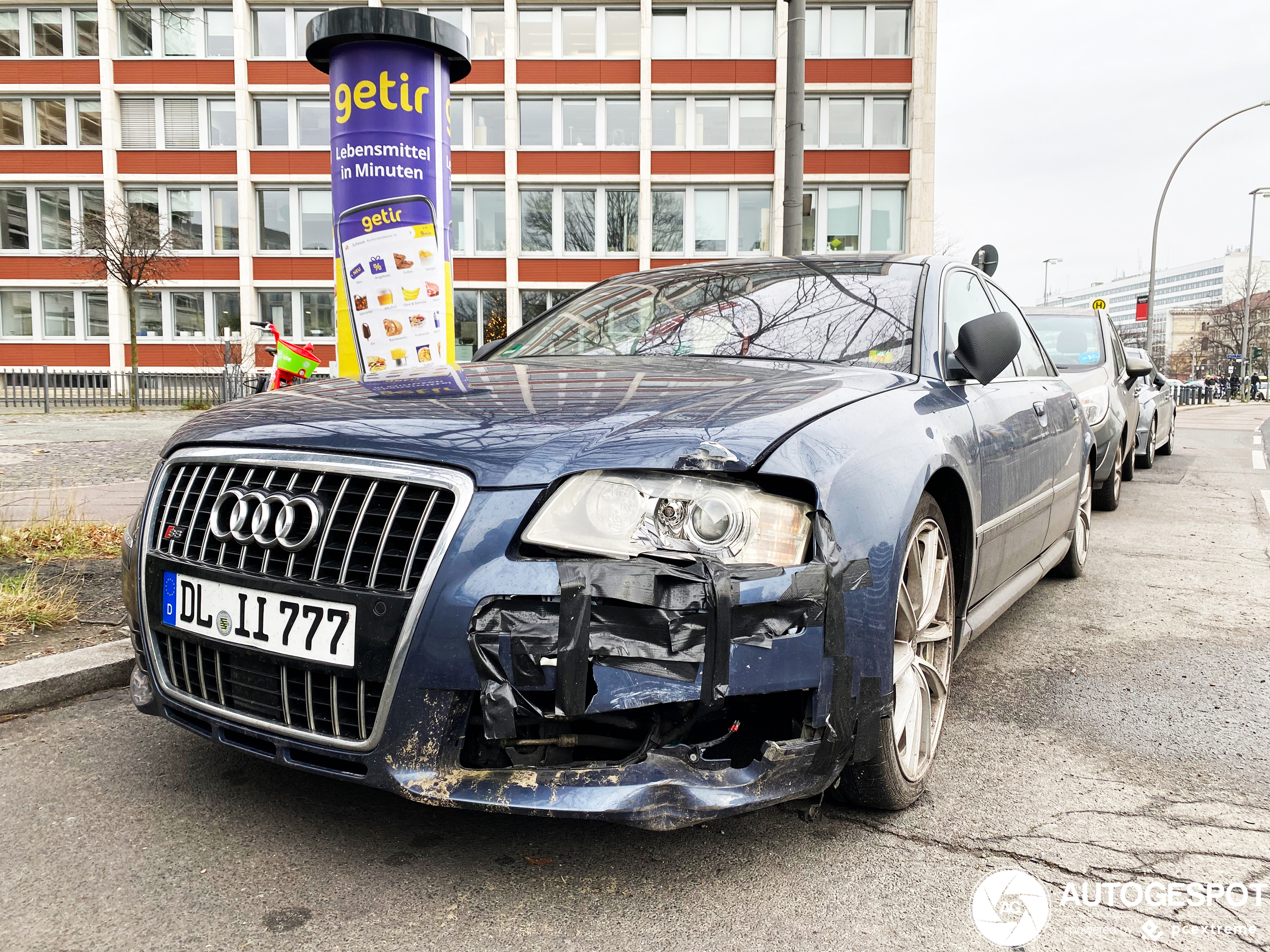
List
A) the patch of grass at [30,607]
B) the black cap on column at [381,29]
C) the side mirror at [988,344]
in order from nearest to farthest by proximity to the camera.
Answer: the side mirror at [988,344] < the patch of grass at [30,607] < the black cap on column at [381,29]

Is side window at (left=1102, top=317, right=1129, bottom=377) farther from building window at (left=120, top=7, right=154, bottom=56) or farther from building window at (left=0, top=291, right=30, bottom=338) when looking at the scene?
building window at (left=0, top=291, right=30, bottom=338)

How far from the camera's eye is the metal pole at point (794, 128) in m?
8.07

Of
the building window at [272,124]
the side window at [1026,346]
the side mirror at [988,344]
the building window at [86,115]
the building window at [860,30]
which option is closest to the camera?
the side mirror at [988,344]

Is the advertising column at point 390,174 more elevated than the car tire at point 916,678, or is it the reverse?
the advertising column at point 390,174

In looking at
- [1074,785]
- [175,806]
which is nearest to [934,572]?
[1074,785]

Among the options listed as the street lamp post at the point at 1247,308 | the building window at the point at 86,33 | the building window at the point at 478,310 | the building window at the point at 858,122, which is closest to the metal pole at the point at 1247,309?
the street lamp post at the point at 1247,308

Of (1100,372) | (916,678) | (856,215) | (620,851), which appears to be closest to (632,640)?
(620,851)

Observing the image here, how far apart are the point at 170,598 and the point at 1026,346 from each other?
3.65 metres

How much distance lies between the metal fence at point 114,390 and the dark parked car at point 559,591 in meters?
19.3

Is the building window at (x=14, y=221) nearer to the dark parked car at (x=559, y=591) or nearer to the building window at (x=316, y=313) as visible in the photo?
the building window at (x=316, y=313)

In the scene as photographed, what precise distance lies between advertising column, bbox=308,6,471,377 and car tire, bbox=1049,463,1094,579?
4.20 meters

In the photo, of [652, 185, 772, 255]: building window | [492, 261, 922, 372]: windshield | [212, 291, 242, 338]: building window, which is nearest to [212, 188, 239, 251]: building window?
[212, 291, 242, 338]: building window

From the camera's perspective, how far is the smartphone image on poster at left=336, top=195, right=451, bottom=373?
637 centimetres

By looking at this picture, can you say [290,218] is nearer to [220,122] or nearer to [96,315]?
[220,122]
